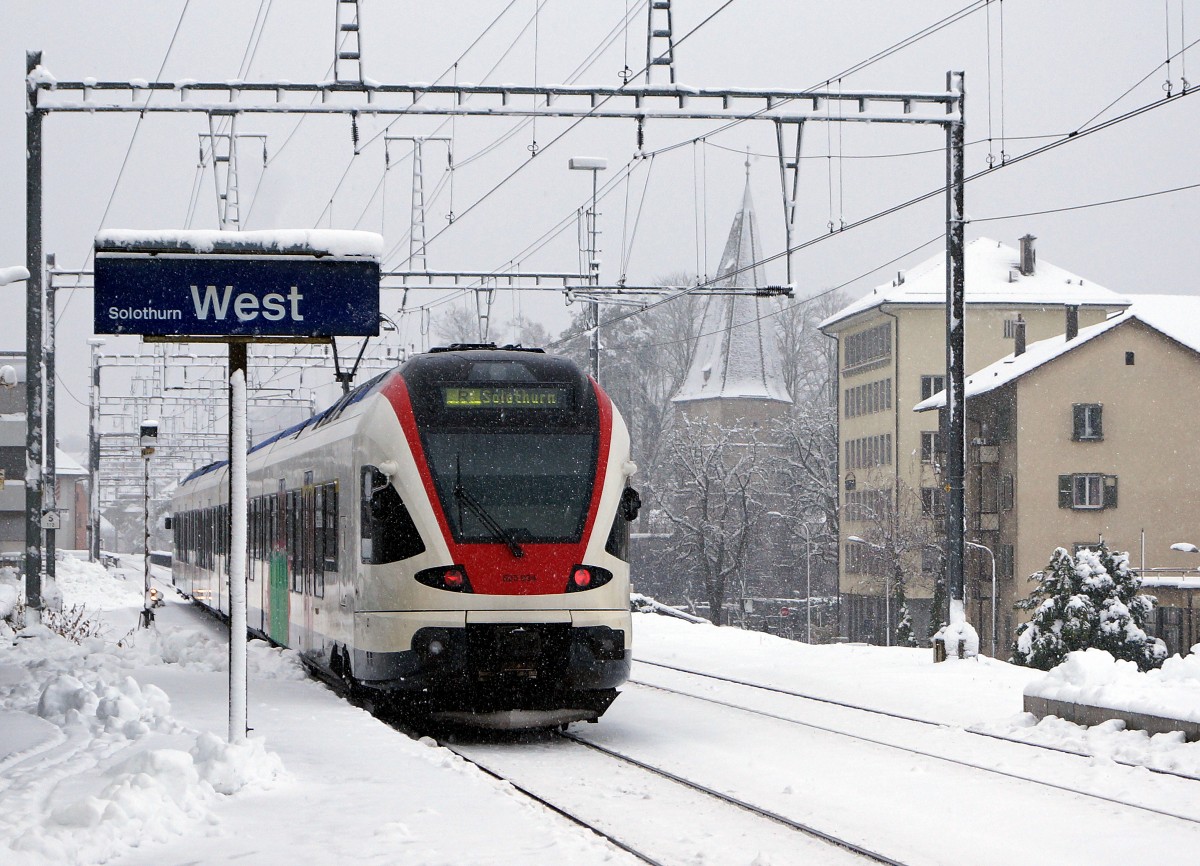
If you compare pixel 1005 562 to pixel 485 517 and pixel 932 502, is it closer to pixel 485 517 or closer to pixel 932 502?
pixel 932 502

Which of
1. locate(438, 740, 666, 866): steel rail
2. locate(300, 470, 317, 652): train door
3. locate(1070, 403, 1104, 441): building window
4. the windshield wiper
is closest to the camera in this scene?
locate(438, 740, 666, 866): steel rail

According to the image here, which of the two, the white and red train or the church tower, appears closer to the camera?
the white and red train

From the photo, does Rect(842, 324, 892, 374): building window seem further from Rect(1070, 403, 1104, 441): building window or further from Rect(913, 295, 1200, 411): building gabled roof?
Rect(1070, 403, 1104, 441): building window

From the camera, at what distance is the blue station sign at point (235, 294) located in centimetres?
1005

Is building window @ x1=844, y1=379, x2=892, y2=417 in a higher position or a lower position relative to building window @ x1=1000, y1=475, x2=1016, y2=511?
higher

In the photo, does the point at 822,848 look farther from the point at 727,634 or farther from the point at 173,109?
the point at 727,634

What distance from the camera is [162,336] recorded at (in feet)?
33.0

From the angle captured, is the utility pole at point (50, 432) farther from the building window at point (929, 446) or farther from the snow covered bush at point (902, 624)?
the building window at point (929, 446)

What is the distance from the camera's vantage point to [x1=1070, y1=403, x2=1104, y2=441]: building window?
214ft

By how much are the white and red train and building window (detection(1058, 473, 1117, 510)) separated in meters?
52.9

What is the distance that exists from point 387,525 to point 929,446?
6097 centimetres

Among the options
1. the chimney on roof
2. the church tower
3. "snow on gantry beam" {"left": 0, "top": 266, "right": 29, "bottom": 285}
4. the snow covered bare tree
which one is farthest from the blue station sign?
the church tower

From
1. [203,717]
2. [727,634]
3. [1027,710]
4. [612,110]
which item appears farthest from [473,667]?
[727,634]

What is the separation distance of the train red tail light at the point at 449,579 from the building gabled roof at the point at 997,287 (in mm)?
63209
